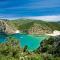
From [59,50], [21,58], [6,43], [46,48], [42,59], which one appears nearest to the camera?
[21,58]

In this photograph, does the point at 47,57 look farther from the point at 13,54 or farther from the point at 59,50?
the point at 59,50

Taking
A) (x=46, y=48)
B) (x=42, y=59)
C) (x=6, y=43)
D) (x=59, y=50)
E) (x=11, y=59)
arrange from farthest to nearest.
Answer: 1. (x=46, y=48)
2. (x=59, y=50)
3. (x=6, y=43)
4. (x=42, y=59)
5. (x=11, y=59)

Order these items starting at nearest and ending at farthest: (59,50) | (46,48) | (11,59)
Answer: (11,59) → (59,50) → (46,48)

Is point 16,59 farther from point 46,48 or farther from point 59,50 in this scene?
point 46,48

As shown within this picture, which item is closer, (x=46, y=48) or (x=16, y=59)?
(x=16, y=59)

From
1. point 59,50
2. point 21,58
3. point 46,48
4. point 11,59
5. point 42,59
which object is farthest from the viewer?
point 46,48

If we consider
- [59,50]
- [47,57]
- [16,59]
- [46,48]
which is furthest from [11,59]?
[46,48]

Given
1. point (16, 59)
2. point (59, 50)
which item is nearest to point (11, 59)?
point (16, 59)

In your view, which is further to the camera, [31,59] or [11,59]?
[31,59]

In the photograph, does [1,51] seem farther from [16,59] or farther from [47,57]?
[47,57]
